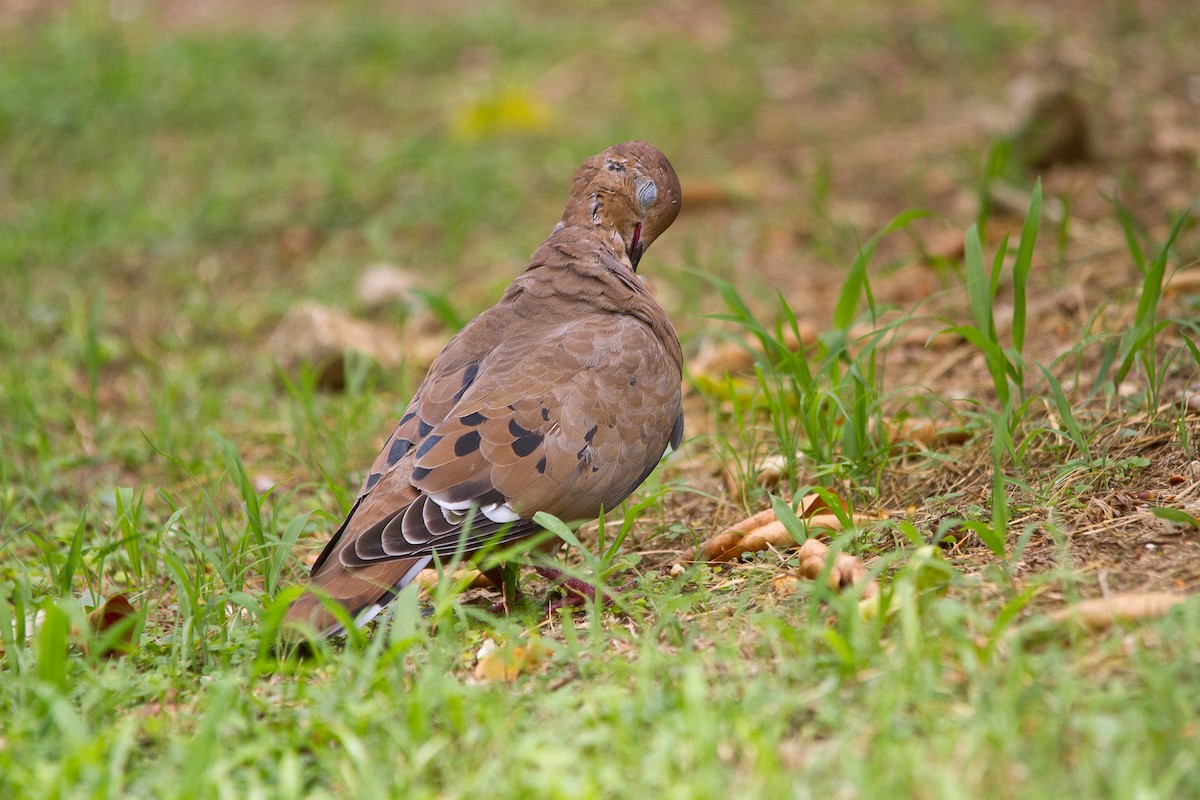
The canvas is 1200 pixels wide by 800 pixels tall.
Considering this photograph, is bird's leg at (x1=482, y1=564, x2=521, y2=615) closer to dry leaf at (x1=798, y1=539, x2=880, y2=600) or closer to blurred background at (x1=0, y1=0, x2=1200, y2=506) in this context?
dry leaf at (x1=798, y1=539, x2=880, y2=600)

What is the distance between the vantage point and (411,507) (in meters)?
2.88

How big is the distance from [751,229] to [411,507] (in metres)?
3.47

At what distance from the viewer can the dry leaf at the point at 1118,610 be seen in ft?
7.36

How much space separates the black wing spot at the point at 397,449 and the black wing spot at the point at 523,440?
0.92ft

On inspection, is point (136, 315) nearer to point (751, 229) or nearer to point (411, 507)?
point (751, 229)

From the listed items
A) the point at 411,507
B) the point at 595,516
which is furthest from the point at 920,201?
the point at 411,507

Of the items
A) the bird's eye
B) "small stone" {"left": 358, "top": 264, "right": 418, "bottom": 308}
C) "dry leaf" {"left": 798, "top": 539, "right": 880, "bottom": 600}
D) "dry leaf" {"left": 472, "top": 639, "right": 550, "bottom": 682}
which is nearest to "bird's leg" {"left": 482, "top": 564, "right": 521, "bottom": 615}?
"dry leaf" {"left": 472, "top": 639, "right": 550, "bottom": 682}

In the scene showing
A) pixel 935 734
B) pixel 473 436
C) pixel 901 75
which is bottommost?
pixel 935 734

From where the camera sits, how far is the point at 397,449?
312 cm

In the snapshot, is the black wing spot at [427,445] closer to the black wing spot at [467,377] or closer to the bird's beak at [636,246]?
the black wing spot at [467,377]

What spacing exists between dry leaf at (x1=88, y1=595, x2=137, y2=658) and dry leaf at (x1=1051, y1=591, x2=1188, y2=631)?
201cm

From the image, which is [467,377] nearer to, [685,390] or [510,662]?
[510,662]

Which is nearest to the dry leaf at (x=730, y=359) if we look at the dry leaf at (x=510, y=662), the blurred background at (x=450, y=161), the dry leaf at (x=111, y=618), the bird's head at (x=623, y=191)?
the blurred background at (x=450, y=161)

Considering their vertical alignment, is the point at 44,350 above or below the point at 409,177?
below
